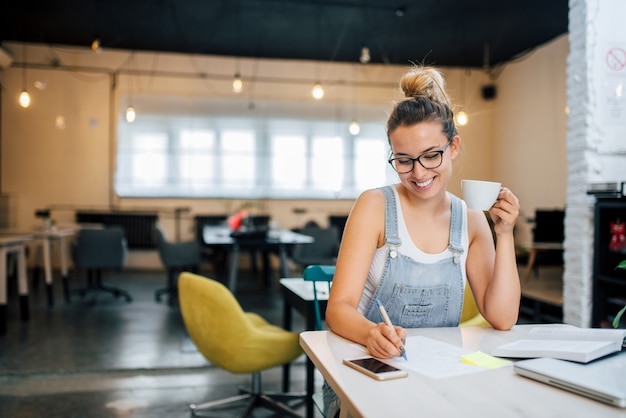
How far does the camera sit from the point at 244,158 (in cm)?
939

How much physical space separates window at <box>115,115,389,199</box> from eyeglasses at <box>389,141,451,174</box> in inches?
303

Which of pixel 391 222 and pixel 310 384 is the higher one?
pixel 391 222

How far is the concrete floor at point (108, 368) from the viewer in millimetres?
3072

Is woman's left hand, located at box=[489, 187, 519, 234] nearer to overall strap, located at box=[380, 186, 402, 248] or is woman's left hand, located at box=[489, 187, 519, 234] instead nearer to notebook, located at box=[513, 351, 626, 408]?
A: overall strap, located at box=[380, 186, 402, 248]

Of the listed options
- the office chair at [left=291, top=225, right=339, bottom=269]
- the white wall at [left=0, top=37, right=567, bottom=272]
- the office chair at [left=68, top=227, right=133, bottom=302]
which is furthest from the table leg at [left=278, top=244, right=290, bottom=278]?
the white wall at [left=0, top=37, right=567, bottom=272]

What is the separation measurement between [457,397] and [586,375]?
0.27 m

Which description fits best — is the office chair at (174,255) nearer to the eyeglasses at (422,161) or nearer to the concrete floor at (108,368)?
the concrete floor at (108,368)

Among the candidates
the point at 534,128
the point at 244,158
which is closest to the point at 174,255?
the point at 244,158

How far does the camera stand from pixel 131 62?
905cm

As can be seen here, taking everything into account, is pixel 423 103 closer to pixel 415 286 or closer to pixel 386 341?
Answer: pixel 415 286

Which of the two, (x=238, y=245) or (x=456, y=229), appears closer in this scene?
(x=456, y=229)

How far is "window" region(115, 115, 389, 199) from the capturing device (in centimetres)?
909

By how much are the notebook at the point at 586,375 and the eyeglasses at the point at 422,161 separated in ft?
1.83

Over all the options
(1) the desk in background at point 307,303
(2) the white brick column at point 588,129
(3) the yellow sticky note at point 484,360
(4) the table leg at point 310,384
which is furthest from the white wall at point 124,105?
(3) the yellow sticky note at point 484,360
